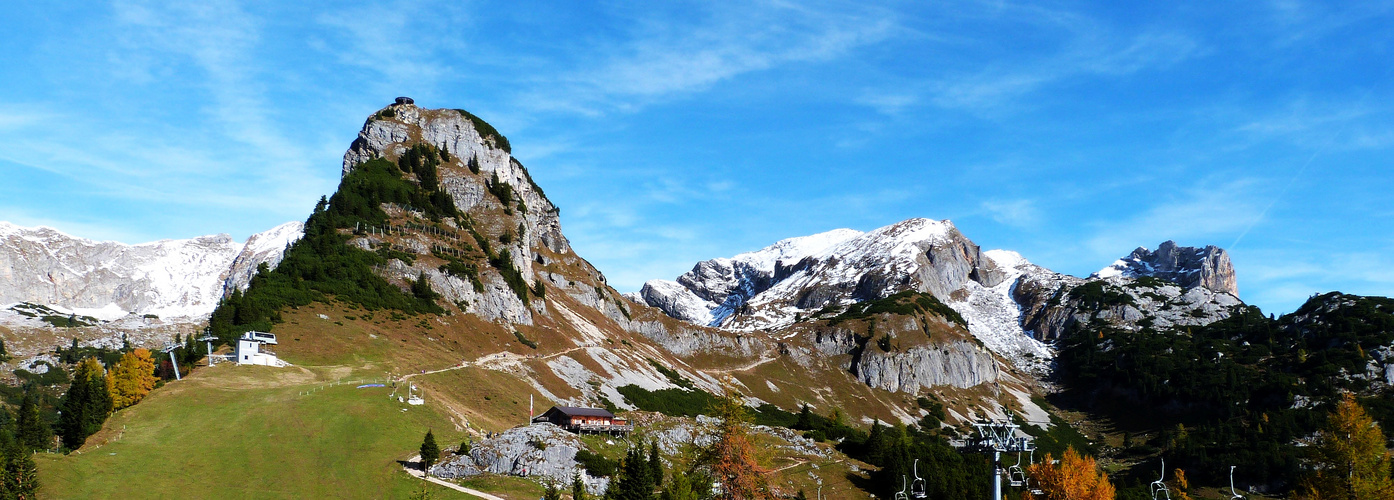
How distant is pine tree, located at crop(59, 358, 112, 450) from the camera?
84.8 meters

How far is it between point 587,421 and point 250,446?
36.1 metres

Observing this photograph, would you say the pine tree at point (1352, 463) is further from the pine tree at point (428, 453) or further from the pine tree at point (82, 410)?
the pine tree at point (82, 410)

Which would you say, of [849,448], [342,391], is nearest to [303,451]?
[342,391]

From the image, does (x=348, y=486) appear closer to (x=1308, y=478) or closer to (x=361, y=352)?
(x=361, y=352)

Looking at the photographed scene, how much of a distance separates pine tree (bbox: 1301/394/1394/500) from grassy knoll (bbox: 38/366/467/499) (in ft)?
223

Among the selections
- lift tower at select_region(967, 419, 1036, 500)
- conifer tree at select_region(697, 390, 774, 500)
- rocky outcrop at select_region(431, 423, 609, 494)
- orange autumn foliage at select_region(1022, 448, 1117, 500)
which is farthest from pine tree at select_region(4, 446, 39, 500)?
orange autumn foliage at select_region(1022, 448, 1117, 500)

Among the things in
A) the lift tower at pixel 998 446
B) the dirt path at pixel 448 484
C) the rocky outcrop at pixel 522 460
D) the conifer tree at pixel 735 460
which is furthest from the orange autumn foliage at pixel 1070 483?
the dirt path at pixel 448 484

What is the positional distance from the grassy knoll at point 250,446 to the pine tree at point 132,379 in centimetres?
432

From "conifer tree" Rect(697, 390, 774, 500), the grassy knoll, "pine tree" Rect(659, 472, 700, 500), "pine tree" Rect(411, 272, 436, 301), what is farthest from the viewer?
"pine tree" Rect(411, 272, 436, 301)

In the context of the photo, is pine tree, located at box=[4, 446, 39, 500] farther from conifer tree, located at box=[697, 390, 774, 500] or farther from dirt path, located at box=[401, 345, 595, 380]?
dirt path, located at box=[401, 345, 595, 380]

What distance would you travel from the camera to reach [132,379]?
106 meters

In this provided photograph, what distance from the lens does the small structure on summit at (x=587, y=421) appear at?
10588cm

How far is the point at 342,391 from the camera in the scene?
104125 mm

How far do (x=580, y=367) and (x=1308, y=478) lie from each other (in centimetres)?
13226
